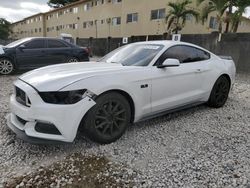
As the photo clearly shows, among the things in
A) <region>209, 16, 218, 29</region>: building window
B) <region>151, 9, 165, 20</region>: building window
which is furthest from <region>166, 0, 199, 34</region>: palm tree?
<region>209, 16, 218, 29</region>: building window

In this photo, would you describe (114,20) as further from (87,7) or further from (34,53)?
(34,53)

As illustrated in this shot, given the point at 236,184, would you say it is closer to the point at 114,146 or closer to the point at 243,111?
the point at 114,146

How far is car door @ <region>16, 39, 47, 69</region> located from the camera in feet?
27.1

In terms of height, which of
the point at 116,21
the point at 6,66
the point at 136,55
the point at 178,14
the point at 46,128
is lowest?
the point at 46,128

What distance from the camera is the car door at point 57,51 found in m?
8.77

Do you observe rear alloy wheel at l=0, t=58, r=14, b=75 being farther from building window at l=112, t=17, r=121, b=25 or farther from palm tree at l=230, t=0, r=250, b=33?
building window at l=112, t=17, r=121, b=25

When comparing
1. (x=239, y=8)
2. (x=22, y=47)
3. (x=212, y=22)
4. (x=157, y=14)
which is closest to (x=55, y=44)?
(x=22, y=47)

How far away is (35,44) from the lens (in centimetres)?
853

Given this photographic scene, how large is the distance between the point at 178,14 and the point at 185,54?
42.6 ft

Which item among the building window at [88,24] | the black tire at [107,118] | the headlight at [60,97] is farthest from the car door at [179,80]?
the building window at [88,24]

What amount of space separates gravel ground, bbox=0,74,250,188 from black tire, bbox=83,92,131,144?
0.47ft

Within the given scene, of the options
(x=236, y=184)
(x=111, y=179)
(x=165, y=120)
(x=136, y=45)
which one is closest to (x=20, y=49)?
(x=136, y=45)

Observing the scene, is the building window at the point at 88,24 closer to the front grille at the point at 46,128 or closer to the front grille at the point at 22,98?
the front grille at the point at 22,98

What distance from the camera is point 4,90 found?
243 inches
